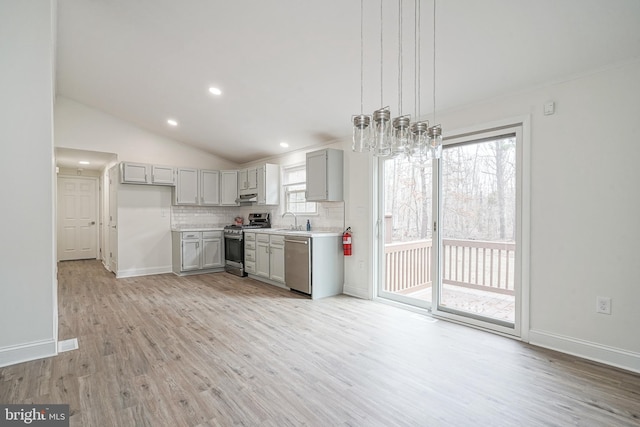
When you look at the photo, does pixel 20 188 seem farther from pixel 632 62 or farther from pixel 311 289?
pixel 632 62

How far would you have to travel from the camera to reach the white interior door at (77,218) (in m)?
8.06

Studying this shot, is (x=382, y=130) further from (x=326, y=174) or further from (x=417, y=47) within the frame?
(x=326, y=174)

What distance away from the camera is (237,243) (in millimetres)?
6008

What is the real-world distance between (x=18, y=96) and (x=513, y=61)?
13.5ft

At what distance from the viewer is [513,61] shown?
2.66 meters

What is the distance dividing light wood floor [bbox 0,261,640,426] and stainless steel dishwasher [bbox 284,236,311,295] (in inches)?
29.5

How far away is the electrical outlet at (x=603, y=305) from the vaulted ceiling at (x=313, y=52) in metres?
1.88

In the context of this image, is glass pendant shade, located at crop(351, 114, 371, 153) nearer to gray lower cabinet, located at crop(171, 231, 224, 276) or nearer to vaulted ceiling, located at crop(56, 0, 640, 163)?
vaulted ceiling, located at crop(56, 0, 640, 163)

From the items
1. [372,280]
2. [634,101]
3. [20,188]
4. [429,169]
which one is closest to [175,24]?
[20,188]

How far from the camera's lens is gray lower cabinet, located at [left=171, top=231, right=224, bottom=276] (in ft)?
19.6

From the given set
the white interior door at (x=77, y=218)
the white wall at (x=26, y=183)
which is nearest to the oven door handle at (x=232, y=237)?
the white wall at (x=26, y=183)

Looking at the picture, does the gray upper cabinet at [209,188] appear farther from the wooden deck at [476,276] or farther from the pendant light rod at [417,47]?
the pendant light rod at [417,47]

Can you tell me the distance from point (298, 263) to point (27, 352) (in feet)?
9.66

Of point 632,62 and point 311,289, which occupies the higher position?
point 632,62
